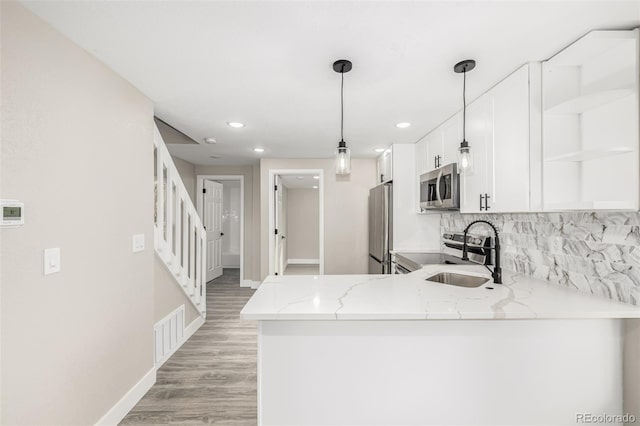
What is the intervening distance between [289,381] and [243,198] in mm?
4442

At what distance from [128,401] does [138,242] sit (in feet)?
3.66

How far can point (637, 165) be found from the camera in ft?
4.18

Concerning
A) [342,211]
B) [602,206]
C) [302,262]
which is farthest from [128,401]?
[302,262]

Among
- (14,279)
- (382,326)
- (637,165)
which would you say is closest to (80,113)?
(14,279)

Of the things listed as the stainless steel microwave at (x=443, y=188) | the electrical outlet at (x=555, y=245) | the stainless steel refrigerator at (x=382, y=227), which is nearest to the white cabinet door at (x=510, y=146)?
the electrical outlet at (x=555, y=245)

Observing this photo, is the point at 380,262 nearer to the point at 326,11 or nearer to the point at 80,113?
the point at 326,11

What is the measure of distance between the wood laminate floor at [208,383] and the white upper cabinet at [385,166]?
2.63m

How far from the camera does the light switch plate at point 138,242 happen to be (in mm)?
2104

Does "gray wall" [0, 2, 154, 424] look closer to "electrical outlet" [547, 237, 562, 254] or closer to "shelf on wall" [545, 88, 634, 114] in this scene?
"shelf on wall" [545, 88, 634, 114]

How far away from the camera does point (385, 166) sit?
413cm

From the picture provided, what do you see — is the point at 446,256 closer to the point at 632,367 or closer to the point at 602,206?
the point at 632,367

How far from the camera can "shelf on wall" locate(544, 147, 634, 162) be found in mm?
1314

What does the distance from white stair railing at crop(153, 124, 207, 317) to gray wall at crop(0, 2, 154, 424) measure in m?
0.52

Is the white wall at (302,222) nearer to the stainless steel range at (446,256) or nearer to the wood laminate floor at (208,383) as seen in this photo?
the wood laminate floor at (208,383)
